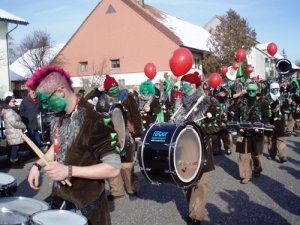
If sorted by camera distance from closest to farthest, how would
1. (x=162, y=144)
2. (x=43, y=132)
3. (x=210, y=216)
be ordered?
1. (x=162, y=144)
2. (x=210, y=216)
3. (x=43, y=132)

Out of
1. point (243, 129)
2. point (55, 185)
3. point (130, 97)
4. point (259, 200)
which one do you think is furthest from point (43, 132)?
point (55, 185)

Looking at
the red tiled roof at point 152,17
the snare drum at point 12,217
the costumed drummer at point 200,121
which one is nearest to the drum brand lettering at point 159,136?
the costumed drummer at point 200,121

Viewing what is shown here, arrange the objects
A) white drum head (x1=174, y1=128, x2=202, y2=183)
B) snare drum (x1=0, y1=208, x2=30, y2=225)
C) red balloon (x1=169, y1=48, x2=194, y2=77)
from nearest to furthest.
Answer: snare drum (x1=0, y1=208, x2=30, y2=225)
white drum head (x1=174, y1=128, x2=202, y2=183)
red balloon (x1=169, y1=48, x2=194, y2=77)

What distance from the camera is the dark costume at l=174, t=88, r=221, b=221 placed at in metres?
5.02

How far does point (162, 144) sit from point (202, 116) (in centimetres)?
110

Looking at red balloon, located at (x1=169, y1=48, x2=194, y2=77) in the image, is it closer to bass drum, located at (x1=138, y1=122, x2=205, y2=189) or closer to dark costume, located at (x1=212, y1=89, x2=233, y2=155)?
bass drum, located at (x1=138, y1=122, x2=205, y2=189)

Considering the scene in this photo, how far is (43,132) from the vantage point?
30.5ft

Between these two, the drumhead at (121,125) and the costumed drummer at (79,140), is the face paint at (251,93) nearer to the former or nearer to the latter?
the drumhead at (121,125)

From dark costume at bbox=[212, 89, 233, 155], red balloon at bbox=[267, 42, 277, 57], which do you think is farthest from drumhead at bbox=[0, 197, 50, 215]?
red balloon at bbox=[267, 42, 277, 57]

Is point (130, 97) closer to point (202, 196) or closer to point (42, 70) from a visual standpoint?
point (202, 196)

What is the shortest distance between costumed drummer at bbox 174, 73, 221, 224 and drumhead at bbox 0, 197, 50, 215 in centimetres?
261

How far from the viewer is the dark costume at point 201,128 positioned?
5.02 m

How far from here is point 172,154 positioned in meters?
4.17

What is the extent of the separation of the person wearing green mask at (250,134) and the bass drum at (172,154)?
2754 mm
